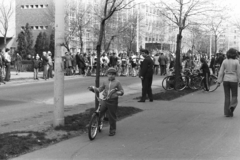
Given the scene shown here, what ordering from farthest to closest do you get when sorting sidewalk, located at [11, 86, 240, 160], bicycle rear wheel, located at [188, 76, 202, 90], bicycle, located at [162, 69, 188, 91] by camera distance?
bicycle rear wheel, located at [188, 76, 202, 90], bicycle, located at [162, 69, 188, 91], sidewalk, located at [11, 86, 240, 160]

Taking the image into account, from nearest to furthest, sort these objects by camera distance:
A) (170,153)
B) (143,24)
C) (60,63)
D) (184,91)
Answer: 1. (170,153)
2. (60,63)
3. (184,91)
4. (143,24)

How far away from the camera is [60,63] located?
802cm

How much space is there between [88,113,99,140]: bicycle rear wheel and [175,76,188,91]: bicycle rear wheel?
10020 millimetres

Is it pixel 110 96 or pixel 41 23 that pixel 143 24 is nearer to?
pixel 41 23

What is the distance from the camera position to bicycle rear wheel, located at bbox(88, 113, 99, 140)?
7.10 meters

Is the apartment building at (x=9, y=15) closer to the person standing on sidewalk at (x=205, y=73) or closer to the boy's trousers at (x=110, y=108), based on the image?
the person standing on sidewalk at (x=205, y=73)

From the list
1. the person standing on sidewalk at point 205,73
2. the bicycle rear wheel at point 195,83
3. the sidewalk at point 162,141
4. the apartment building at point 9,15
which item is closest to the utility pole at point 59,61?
the sidewalk at point 162,141

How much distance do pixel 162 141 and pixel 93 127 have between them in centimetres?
132

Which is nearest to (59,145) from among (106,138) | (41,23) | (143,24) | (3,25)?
(106,138)

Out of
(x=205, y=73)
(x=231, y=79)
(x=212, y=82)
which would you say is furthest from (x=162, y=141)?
(x=212, y=82)

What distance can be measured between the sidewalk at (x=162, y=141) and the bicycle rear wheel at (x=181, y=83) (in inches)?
246

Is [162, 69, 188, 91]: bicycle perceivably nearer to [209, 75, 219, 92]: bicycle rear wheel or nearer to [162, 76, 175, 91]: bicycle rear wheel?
[162, 76, 175, 91]: bicycle rear wheel

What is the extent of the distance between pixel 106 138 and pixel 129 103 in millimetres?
5174

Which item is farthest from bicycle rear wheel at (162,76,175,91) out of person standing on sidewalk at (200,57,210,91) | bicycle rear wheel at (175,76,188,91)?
person standing on sidewalk at (200,57,210,91)
